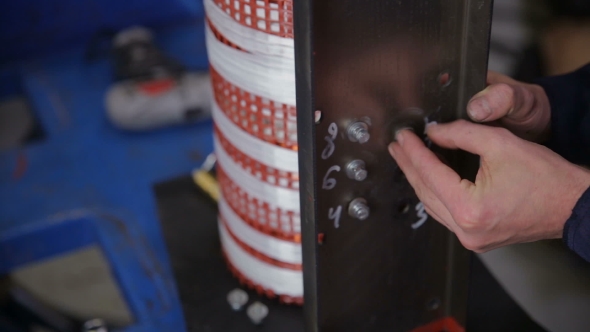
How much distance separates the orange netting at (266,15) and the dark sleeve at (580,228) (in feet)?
0.93

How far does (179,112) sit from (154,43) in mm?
302

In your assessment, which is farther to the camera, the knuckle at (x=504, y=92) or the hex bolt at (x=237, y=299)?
the hex bolt at (x=237, y=299)

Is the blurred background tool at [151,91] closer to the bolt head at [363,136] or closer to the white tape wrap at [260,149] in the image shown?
the white tape wrap at [260,149]

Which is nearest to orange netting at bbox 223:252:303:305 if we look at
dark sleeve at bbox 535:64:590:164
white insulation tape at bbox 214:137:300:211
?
white insulation tape at bbox 214:137:300:211

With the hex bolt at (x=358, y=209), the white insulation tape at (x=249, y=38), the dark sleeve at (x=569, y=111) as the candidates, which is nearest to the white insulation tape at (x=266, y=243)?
the hex bolt at (x=358, y=209)

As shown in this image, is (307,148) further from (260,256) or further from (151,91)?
(151,91)

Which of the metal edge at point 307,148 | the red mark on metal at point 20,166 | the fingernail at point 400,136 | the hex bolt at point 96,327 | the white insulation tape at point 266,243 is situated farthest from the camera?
the red mark on metal at point 20,166

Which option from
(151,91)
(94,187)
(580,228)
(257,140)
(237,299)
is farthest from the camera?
(151,91)

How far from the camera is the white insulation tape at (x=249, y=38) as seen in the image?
546mm

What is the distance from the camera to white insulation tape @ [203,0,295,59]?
546mm

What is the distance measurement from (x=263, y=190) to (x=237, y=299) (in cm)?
15

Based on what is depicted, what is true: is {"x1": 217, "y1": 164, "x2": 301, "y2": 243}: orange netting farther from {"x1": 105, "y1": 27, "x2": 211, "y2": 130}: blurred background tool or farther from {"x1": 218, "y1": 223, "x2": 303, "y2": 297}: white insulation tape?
{"x1": 105, "y1": 27, "x2": 211, "y2": 130}: blurred background tool

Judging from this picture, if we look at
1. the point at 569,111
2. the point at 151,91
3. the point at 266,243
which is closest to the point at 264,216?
the point at 266,243

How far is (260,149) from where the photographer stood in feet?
Result: 2.03
